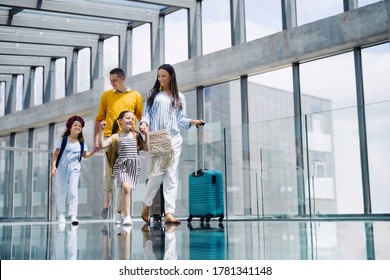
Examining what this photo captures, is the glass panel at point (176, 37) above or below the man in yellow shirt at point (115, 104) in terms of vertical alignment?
above

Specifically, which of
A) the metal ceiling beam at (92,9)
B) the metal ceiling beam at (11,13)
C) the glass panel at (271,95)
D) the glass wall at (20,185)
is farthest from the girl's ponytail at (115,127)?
the metal ceiling beam at (11,13)

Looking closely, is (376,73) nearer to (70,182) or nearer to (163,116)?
(163,116)

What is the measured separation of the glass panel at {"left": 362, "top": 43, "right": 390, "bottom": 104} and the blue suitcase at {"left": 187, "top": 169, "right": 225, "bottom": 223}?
4.26 metres

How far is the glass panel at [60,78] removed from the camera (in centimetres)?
1755

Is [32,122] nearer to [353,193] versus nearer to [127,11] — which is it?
[127,11]

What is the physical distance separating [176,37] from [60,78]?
546cm

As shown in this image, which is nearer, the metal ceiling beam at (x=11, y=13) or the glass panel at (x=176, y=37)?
the metal ceiling beam at (x=11, y=13)

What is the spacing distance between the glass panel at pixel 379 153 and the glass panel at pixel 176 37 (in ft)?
22.5

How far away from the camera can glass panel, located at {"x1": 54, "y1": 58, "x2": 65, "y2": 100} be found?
17.5m

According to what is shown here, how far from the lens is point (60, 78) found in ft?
58.1

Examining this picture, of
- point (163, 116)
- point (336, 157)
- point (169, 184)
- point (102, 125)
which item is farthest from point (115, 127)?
point (336, 157)

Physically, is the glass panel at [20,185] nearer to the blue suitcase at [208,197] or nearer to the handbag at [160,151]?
the blue suitcase at [208,197]
